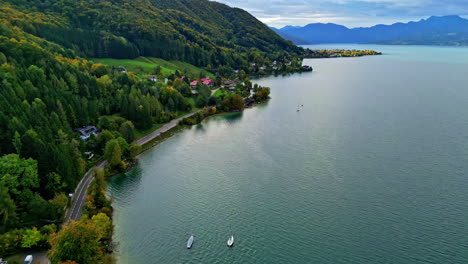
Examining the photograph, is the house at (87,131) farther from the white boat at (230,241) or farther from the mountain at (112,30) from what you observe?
the mountain at (112,30)

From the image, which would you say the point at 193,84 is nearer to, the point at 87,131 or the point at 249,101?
the point at 249,101

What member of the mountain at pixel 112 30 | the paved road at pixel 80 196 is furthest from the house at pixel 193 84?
the paved road at pixel 80 196


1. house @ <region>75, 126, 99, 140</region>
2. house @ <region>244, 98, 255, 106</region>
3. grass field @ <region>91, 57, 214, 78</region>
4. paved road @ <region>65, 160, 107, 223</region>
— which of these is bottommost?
paved road @ <region>65, 160, 107, 223</region>

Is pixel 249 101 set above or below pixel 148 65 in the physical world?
below

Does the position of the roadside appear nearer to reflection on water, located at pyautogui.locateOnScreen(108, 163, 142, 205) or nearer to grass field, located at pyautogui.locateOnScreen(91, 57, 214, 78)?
reflection on water, located at pyautogui.locateOnScreen(108, 163, 142, 205)

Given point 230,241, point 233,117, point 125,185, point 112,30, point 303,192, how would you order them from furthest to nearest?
point 112,30 < point 233,117 < point 125,185 < point 303,192 < point 230,241

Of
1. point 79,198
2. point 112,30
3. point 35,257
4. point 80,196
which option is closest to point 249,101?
point 80,196

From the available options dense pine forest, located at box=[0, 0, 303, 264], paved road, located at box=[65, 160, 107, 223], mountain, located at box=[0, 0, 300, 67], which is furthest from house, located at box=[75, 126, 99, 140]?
mountain, located at box=[0, 0, 300, 67]
